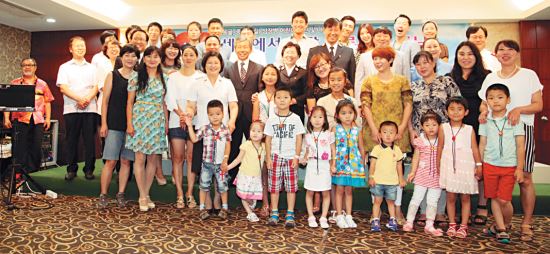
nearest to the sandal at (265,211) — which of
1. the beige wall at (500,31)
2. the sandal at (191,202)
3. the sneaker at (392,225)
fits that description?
the sandal at (191,202)

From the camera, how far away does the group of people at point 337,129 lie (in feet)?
9.11

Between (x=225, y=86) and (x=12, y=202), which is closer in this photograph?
(x=225, y=86)

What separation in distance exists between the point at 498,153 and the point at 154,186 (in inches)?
124

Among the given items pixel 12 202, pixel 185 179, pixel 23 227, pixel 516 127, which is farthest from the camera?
pixel 185 179

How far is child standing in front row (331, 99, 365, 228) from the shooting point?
299cm

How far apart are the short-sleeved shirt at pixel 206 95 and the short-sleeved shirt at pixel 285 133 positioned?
51cm

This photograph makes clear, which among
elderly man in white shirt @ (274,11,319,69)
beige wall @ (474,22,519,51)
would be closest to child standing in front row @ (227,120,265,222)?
elderly man in white shirt @ (274,11,319,69)

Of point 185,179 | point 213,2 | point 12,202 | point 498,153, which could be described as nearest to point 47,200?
point 12,202

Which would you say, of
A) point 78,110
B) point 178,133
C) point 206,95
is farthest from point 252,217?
point 78,110

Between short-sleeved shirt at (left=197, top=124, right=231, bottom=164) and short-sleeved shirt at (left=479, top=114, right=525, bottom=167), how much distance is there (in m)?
2.06

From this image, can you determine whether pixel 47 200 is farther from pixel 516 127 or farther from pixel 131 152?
pixel 516 127

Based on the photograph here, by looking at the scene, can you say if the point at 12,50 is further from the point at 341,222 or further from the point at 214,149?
the point at 341,222

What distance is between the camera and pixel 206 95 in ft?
10.9

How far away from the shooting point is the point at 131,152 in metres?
3.48
